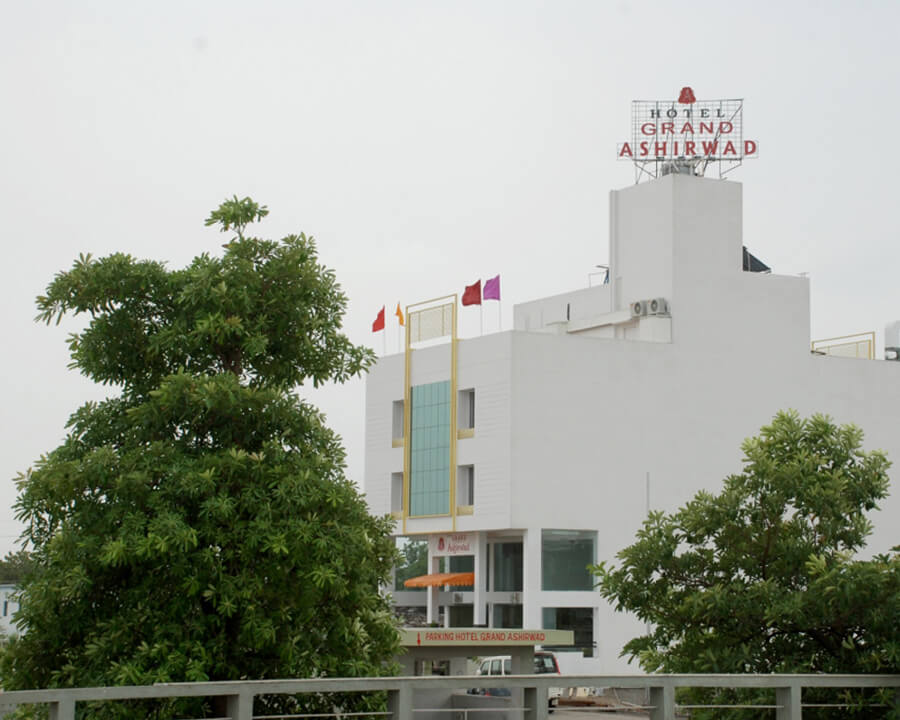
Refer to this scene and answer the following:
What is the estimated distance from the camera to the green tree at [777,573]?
16.2 meters

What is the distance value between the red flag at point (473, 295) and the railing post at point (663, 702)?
48.6m

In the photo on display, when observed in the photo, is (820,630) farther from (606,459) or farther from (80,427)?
(606,459)

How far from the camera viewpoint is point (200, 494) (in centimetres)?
1507

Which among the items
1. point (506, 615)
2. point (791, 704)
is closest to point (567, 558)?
point (506, 615)

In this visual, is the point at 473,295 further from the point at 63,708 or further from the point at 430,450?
the point at 63,708

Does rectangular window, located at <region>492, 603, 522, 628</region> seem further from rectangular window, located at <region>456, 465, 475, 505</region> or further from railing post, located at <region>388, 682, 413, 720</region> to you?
railing post, located at <region>388, 682, 413, 720</region>

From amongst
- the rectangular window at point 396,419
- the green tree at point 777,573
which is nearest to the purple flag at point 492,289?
the rectangular window at point 396,419

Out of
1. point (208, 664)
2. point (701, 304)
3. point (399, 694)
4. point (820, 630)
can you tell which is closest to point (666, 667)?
point (820, 630)

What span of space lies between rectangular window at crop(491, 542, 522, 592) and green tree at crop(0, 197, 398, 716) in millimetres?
44520

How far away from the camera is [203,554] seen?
14.9 m

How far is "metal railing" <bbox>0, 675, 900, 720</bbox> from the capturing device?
407 inches

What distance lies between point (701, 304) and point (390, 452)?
1527 cm

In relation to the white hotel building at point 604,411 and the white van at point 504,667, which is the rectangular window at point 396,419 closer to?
the white hotel building at point 604,411

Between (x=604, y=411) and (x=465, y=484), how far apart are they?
6655 mm
